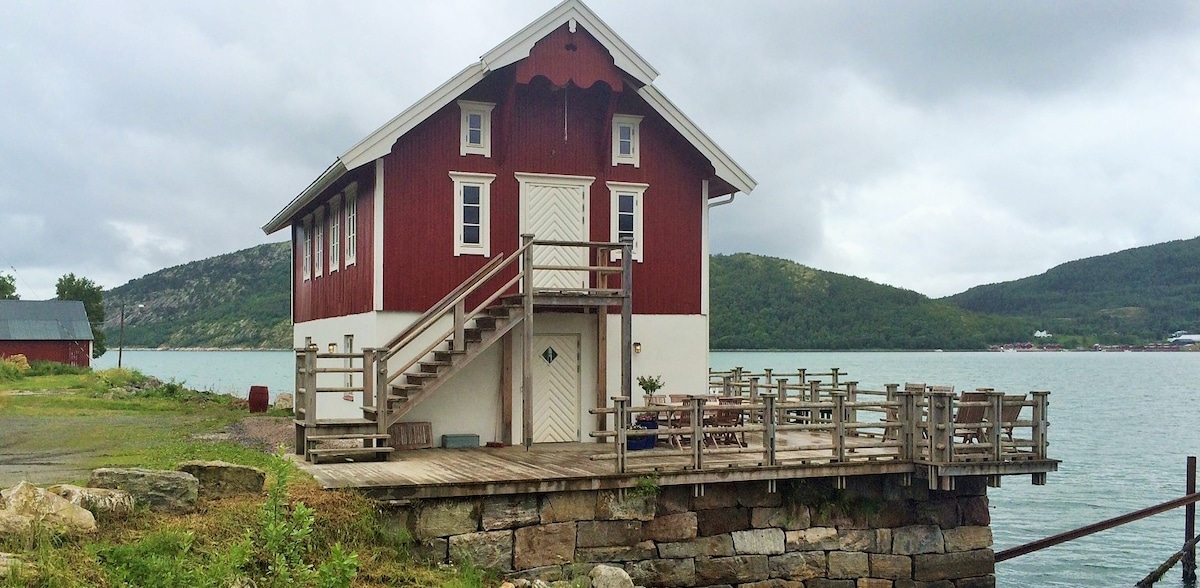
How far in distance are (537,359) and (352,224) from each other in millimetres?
4883

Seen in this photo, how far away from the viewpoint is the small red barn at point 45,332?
194ft

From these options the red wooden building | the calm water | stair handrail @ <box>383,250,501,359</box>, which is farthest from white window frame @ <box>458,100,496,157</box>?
the calm water

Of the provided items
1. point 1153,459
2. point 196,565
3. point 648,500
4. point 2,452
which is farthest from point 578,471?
point 1153,459

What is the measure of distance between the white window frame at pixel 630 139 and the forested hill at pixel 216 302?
387 feet

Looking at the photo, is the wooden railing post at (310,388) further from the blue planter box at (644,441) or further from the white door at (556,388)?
the blue planter box at (644,441)

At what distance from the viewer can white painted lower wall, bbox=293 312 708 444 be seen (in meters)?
19.0

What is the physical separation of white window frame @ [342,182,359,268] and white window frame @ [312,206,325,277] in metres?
2.97

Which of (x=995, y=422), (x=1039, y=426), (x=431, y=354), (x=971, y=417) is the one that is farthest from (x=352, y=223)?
(x=1039, y=426)

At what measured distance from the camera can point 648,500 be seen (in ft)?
48.8

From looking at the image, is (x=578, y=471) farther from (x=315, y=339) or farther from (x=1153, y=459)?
(x=1153, y=459)

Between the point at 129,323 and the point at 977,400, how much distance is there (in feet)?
572

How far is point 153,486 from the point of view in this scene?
1202 cm

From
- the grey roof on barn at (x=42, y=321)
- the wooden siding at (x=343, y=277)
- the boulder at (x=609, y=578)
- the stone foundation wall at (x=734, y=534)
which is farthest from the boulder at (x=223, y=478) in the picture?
the grey roof on barn at (x=42, y=321)

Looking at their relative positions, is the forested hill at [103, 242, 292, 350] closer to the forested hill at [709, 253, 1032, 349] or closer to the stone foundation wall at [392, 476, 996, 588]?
the forested hill at [709, 253, 1032, 349]
